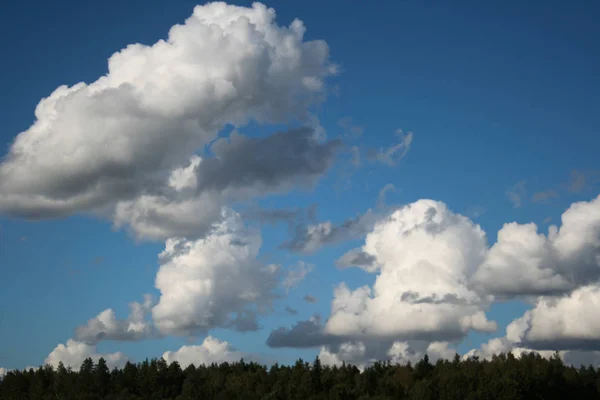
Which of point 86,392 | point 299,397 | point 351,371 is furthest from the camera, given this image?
point 86,392

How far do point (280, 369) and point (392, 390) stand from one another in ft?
48.4

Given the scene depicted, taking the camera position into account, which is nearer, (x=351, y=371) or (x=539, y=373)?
(x=539, y=373)

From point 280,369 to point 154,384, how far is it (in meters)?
15.5

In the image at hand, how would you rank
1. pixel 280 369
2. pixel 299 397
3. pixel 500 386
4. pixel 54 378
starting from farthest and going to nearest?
pixel 54 378
pixel 280 369
pixel 299 397
pixel 500 386

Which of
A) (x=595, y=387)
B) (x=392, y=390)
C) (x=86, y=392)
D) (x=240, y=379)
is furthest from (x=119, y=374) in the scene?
(x=595, y=387)

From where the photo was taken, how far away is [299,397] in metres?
63.3

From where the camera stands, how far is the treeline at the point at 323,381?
2172 inches

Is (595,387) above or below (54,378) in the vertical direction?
below

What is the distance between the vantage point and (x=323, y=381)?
213ft

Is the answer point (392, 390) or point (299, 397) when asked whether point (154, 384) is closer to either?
point (299, 397)

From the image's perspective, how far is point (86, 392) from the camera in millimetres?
76812

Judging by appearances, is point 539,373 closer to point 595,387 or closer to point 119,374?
point 595,387

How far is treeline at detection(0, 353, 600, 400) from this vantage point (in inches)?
2172

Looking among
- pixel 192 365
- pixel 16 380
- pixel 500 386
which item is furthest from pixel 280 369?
pixel 16 380
